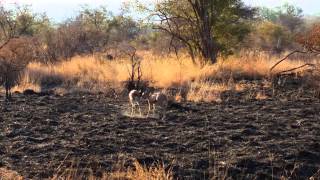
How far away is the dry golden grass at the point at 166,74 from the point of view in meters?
16.3

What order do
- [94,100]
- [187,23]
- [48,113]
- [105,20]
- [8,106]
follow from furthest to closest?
[105,20] → [187,23] → [94,100] → [8,106] → [48,113]

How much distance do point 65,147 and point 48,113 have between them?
11.7 feet

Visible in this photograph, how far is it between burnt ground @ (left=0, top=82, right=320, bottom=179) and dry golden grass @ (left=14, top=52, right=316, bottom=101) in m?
3.15

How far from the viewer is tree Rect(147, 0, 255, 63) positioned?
19562 millimetres

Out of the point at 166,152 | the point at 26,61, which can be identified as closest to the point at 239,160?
the point at 166,152

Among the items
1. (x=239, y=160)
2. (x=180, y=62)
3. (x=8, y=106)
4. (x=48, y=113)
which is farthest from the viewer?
(x=180, y=62)

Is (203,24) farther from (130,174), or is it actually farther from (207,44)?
(130,174)

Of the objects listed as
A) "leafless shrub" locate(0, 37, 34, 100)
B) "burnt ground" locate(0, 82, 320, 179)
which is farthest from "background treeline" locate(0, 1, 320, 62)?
"burnt ground" locate(0, 82, 320, 179)

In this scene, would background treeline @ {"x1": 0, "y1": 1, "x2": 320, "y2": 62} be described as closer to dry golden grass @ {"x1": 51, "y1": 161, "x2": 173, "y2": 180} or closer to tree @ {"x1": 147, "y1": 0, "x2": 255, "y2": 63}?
tree @ {"x1": 147, "y1": 0, "x2": 255, "y2": 63}

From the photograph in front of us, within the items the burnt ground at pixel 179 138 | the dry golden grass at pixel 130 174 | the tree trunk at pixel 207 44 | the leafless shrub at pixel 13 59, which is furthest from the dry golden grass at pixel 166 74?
the dry golden grass at pixel 130 174

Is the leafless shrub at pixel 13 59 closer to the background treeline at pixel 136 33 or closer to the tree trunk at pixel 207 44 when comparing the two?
the background treeline at pixel 136 33

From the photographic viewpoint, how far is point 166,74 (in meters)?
17.2

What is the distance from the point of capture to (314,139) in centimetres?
808

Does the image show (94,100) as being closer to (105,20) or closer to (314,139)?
(314,139)
